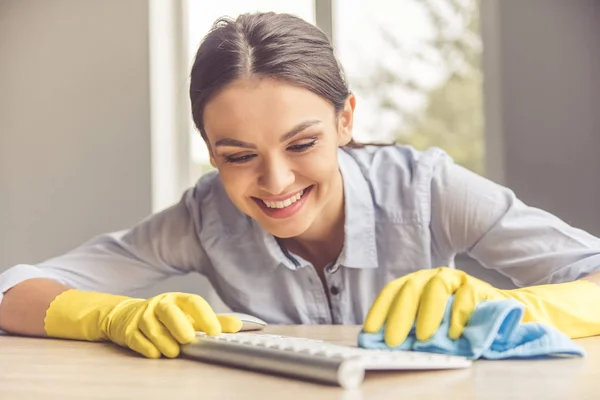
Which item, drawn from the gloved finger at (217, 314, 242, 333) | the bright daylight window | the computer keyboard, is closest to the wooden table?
the computer keyboard

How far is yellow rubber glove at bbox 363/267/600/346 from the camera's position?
68 centimetres

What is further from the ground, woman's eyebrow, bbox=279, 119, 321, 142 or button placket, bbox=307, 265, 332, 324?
woman's eyebrow, bbox=279, 119, 321, 142

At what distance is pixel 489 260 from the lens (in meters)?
1.20

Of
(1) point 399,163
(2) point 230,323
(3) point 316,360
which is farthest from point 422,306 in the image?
(1) point 399,163

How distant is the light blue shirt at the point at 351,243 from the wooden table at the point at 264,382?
1.45 ft

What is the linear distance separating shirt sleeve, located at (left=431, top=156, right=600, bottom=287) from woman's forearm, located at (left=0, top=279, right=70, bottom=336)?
2.15ft

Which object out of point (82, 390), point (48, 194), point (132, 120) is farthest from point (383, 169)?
point (48, 194)

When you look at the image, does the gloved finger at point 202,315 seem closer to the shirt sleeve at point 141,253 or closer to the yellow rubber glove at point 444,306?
the yellow rubber glove at point 444,306

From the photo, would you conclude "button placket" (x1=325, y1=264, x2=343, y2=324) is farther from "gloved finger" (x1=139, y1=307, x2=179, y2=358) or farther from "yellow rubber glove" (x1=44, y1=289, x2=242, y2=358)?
"gloved finger" (x1=139, y1=307, x2=179, y2=358)

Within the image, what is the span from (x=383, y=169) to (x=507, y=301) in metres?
0.68

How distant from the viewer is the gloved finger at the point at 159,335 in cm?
Answer: 75

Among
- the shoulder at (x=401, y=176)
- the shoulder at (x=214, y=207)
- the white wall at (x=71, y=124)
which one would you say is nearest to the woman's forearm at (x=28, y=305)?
the shoulder at (x=214, y=207)

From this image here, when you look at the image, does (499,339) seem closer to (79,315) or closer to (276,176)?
(276,176)

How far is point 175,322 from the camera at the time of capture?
2.51 ft
